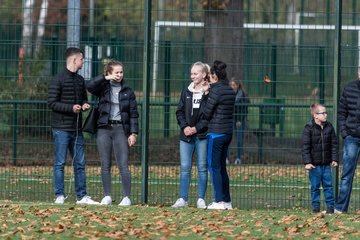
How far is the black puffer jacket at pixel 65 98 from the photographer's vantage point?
16.3 m

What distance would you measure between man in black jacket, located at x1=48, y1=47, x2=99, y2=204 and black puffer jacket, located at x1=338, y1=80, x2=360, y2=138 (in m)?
3.15

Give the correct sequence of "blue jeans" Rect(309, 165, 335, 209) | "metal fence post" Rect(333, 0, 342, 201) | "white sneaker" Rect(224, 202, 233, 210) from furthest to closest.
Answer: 1. "metal fence post" Rect(333, 0, 342, 201)
2. "white sneaker" Rect(224, 202, 233, 210)
3. "blue jeans" Rect(309, 165, 335, 209)

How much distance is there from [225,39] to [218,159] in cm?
262

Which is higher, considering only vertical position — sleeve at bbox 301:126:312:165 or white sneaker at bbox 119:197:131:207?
sleeve at bbox 301:126:312:165

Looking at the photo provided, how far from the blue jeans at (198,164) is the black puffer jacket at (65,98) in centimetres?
140

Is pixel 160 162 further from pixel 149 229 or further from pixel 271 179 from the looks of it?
pixel 149 229

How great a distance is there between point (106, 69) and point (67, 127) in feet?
2.92

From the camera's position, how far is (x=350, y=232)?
44.2ft

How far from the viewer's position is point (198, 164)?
53.6ft

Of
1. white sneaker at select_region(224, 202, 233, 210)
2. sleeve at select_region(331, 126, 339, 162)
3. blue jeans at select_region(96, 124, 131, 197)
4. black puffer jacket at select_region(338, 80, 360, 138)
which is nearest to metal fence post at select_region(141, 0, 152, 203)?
blue jeans at select_region(96, 124, 131, 197)

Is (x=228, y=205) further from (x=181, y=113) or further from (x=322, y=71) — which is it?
(x=322, y=71)

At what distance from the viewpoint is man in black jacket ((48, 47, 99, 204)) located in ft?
53.5

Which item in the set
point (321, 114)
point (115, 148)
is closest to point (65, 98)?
point (115, 148)

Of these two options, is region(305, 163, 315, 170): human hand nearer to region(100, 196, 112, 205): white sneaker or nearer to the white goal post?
the white goal post
